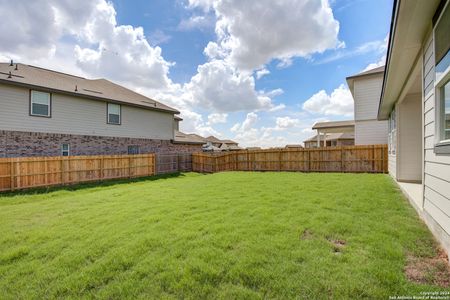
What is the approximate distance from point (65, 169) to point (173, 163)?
7.66m

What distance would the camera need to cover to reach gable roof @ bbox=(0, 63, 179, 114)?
12133mm

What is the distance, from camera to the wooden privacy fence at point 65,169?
1024 centimetres

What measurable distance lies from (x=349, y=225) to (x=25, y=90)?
1517 cm

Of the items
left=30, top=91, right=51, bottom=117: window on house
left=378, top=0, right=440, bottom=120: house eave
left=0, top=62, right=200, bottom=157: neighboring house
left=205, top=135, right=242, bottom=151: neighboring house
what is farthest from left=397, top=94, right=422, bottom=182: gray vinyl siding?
left=205, top=135, right=242, bottom=151: neighboring house

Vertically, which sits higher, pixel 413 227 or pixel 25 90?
pixel 25 90

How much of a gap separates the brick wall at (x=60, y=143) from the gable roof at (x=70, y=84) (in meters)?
2.49

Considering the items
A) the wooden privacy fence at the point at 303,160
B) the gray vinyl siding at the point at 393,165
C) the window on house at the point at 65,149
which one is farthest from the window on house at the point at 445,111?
the window on house at the point at 65,149

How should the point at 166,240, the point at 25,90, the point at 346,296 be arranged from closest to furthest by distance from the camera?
the point at 346,296 < the point at 166,240 < the point at 25,90

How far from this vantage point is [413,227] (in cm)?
394

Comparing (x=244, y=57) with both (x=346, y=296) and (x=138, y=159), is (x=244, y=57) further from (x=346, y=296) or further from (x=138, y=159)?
(x=346, y=296)

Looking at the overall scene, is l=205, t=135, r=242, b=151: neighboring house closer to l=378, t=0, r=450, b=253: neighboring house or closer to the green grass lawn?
the green grass lawn

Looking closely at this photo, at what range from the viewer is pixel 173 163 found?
61.0 ft

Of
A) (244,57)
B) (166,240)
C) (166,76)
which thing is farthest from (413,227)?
(166,76)

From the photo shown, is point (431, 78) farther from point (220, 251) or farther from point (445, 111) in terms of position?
point (220, 251)
